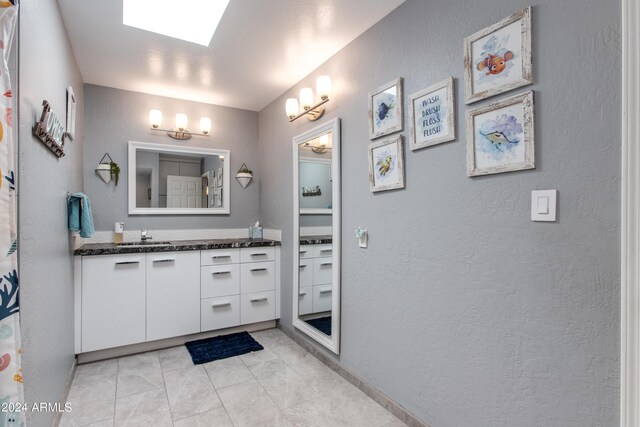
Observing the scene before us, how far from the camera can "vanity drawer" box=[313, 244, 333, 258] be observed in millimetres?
2575

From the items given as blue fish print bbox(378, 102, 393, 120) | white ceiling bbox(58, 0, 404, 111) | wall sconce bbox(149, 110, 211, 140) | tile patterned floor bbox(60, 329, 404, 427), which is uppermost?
white ceiling bbox(58, 0, 404, 111)

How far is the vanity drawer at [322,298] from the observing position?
8.56ft

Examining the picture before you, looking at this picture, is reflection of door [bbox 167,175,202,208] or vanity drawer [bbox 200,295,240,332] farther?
reflection of door [bbox 167,175,202,208]

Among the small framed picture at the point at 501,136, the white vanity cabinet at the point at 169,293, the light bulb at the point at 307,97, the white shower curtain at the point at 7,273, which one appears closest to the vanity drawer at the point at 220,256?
the white vanity cabinet at the point at 169,293

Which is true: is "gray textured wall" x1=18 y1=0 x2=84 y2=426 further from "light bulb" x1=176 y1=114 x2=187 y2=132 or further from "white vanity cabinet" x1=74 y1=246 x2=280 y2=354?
"light bulb" x1=176 y1=114 x2=187 y2=132

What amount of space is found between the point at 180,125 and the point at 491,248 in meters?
3.06

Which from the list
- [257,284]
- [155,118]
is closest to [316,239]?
[257,284]

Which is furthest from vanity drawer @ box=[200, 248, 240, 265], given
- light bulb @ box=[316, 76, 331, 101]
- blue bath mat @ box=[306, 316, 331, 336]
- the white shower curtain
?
the white shower curtain

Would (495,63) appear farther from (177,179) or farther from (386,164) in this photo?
(177,179)

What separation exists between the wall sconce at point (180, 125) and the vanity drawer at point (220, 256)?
1.29 meters

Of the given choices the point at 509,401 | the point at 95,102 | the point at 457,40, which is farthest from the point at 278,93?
the point at 509,401

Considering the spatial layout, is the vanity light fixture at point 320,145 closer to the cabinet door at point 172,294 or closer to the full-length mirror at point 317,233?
the full-length mirror at point 317,233

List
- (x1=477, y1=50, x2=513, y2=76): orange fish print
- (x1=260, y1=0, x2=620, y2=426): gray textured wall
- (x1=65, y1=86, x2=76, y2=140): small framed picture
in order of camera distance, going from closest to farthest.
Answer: (x1=260, y1=0, x2=620, y2=426): gray textured wall < (x1=477, y1=50, x2=513, y2=76): orange fish print < (x1=65, y1=86, x2=76, y2=140): small framed picture

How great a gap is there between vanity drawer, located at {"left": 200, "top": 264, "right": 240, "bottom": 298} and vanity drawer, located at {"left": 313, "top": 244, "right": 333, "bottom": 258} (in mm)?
875
